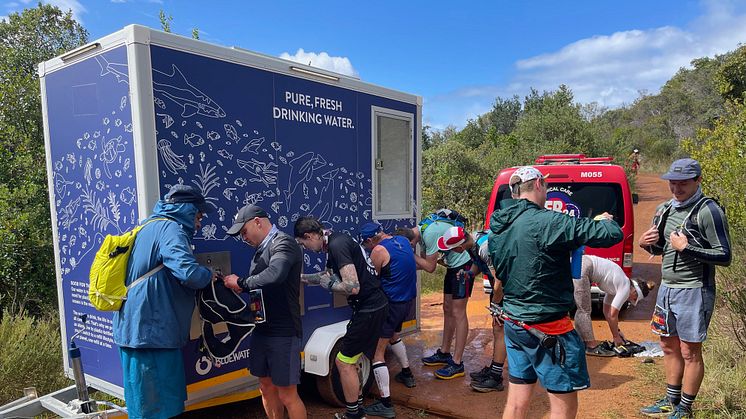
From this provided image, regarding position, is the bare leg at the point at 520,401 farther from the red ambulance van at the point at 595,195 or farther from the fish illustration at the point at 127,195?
the red ambulance van at the point at 595,195

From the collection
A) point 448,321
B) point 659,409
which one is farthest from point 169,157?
point 659,409

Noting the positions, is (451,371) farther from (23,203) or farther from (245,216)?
(23,203)

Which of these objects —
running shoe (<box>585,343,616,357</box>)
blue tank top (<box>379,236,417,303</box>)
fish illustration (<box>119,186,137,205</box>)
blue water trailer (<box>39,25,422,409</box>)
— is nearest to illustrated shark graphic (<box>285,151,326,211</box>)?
blue water trailer (<box>39,25,422,409</box>)

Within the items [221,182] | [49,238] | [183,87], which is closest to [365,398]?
[221,182]

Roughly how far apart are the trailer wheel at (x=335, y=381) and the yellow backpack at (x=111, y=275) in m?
1.89

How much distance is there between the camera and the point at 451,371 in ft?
16.7

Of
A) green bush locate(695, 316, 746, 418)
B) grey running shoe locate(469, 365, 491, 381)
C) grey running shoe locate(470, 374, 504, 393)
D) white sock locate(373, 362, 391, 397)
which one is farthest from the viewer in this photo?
grey running shoe locate(469, 365, 491, 381)

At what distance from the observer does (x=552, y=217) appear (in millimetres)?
2703

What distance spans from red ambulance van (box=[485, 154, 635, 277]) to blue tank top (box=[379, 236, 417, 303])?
9.19 ft

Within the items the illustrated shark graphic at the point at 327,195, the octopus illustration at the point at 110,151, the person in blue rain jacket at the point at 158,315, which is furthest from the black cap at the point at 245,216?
the illustrated shark graphic at the point at 327,195

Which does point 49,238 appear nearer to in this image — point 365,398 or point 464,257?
point 365,398

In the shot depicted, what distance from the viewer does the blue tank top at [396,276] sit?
14.1 ft

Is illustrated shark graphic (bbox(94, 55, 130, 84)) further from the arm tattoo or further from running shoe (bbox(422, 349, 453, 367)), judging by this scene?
running shoe (bbox(422, 349, 453, 367))

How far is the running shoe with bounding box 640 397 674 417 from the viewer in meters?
3.89
